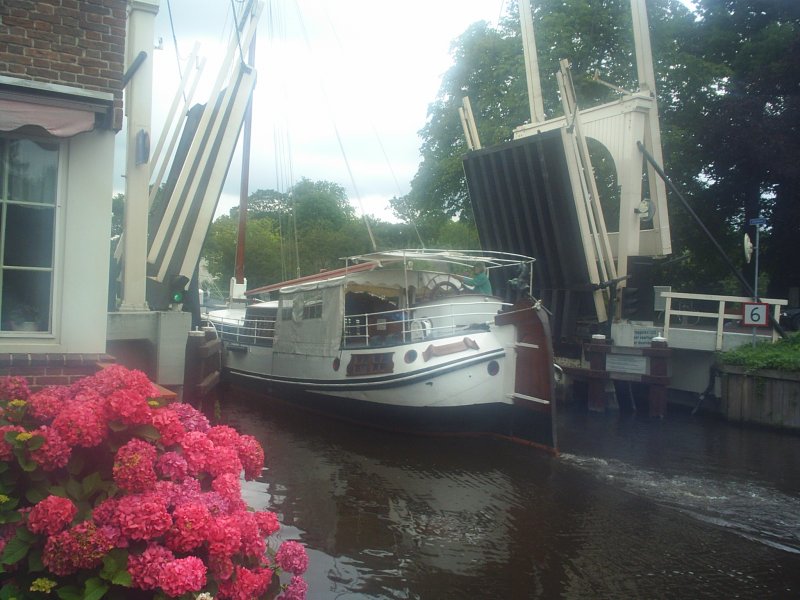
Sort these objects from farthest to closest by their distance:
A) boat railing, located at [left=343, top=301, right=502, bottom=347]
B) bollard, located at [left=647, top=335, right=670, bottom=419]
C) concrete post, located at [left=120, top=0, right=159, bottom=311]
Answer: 1. bollard, located at [left=647, top=335, right=670, bottom=419]
2. boat railing, located at [left=343, top=301, right=502, bottom=347]
3. concrete post, located at [left=120, top=0, right=159, bottom=311]

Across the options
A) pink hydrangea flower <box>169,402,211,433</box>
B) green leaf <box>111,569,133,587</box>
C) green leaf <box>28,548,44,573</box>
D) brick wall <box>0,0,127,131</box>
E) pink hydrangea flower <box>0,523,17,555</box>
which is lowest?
green leaf <box>111,569,133,587</box>

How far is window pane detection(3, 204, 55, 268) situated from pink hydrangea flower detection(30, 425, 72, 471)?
2284mm

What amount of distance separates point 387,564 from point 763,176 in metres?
20.2

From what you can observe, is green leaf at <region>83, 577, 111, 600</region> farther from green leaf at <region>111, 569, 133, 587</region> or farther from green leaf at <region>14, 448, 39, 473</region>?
green leaf at <region>14, 448, 39, 473</region>

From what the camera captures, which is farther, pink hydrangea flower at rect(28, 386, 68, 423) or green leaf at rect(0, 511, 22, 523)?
pink hydrangea flower at rect(28, 386, 68, 423)

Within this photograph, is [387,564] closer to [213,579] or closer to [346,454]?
[213,579]

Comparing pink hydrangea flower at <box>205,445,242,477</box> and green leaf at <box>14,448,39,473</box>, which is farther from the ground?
green leaf at <box>14,448,39,473</box>

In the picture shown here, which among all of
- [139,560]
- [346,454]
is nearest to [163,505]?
[139,560]

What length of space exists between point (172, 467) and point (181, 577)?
0.54 meters

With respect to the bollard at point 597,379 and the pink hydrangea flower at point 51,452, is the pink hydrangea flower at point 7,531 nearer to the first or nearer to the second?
the pink hydrangea flower at point 51,452

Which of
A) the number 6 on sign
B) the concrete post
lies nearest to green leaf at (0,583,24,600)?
the concrete post

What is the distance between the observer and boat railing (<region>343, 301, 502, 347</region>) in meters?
11.4

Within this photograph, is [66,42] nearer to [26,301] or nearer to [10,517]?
[26,301]

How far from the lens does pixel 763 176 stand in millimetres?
22094
